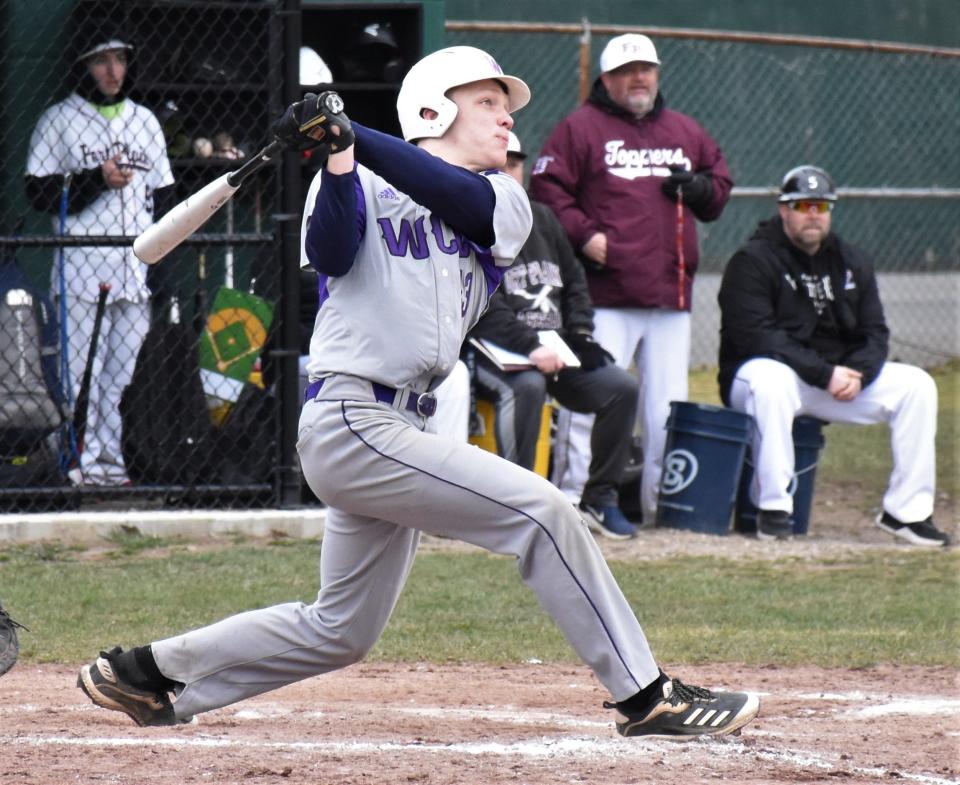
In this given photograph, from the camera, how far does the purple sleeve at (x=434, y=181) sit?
351 cm

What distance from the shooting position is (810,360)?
7609 mm

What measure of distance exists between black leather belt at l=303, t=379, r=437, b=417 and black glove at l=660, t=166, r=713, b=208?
4228mm

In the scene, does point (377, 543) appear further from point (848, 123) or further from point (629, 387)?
point (848, 123)

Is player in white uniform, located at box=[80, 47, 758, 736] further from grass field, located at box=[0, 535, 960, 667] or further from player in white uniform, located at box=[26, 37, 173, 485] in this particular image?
player in white uniform, located at box=[26, 37, 173, 485]

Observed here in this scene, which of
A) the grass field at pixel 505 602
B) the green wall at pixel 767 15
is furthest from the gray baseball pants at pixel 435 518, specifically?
→ the green wall at pixel 767 15

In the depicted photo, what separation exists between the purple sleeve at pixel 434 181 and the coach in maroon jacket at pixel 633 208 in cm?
410

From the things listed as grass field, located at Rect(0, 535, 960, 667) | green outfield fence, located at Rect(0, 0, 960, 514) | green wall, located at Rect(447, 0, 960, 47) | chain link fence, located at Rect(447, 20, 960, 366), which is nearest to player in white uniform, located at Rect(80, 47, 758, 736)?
grass field, located at Rect(0, 535, 960, 667)

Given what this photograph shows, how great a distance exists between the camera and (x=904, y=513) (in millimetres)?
7652

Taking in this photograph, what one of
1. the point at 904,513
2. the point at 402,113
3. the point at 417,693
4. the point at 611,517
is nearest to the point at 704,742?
the point at 417,693

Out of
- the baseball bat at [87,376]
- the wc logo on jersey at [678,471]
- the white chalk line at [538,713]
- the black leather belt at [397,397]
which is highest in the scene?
the black leather belt at [397,397]

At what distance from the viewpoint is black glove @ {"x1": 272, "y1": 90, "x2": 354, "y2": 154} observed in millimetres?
3357

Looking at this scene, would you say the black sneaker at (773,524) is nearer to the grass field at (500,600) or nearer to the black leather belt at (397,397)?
the grass field at (500,600)

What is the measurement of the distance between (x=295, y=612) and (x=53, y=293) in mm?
4228

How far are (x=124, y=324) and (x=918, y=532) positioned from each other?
12.7 feet
